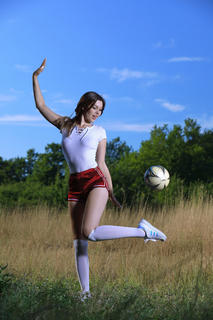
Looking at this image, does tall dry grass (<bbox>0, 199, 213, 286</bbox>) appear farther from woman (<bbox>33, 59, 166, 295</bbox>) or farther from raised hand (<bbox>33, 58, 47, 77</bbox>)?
raised hand (<bbox>33, 58, 47, 77</bbox>)

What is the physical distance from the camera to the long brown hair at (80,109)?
14.2 feet

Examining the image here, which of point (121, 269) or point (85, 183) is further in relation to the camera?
point (121, 269)

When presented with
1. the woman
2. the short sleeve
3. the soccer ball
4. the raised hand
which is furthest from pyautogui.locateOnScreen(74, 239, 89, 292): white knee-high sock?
the raised hand

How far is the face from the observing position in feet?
14.3

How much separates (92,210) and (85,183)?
292mm

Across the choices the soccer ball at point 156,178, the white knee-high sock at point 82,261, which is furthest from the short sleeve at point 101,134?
the soccer ball at point 156,178

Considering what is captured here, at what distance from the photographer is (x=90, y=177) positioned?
13.5 ft

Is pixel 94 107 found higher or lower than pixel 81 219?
higher

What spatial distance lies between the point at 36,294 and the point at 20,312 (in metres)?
0.84

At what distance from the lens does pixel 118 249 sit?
24.9 ft

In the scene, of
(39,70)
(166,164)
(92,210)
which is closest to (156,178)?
(92,210)

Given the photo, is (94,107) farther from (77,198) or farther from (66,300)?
(66,300)

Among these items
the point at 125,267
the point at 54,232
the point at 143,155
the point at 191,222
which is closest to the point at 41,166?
the point at 143,155

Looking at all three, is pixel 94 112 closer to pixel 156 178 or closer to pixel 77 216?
pixel 77 216
